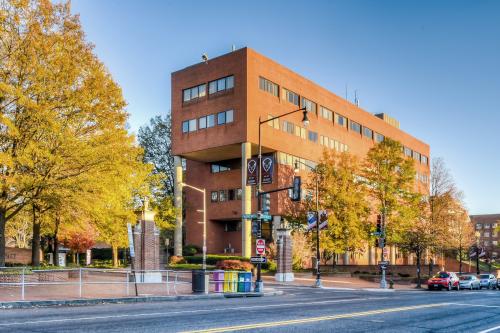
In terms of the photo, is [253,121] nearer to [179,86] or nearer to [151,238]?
[179,86]

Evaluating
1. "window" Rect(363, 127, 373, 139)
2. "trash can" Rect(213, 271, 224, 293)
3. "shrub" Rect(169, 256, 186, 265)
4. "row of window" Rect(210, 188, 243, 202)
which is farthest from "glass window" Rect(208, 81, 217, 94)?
"trash can" Rect(213, 271, 224, 293)

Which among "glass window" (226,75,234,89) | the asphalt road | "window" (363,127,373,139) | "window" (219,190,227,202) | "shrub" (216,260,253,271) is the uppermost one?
"glass window" (226,75,234,89)

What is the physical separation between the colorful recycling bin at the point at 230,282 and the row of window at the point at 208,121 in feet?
98.5

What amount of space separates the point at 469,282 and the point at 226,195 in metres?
27.7

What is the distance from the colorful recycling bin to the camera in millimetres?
26645

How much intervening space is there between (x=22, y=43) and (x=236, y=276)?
15.9 m

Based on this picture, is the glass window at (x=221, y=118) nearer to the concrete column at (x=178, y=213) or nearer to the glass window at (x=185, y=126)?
the glass window at (x=185, y=126)

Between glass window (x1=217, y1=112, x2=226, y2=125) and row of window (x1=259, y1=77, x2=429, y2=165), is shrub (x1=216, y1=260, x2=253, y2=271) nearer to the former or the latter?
row of window (x1=259, y1=77, x2=429, y2=165)

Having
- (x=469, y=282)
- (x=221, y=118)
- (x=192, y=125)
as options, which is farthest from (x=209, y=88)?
(x=469, y=282)

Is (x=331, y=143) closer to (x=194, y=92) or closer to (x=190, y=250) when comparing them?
(x=194, y=92)

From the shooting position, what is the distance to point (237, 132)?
54250 millimetres

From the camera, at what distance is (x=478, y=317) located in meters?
16.4

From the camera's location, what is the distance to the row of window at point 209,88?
5609 centimetres

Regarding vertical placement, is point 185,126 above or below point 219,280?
above
